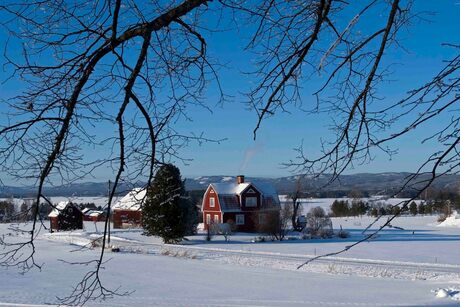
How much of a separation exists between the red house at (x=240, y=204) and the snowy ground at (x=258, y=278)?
1293 centimetres

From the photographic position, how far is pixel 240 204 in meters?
49.5

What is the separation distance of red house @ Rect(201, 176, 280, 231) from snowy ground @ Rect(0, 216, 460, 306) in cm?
1293

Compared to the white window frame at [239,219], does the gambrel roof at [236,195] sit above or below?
above

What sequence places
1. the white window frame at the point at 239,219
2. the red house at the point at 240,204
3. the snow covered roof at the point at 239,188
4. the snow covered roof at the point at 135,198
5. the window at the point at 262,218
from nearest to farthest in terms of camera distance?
the snow covered roof at the point at 135,198 < the window at the point at 262,218 < the red house at the point at 240,204 < the white window frame at the point at 239,219 < the snow covered roof at the point at 239,188

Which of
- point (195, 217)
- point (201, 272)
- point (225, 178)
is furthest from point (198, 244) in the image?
point (225, 178)

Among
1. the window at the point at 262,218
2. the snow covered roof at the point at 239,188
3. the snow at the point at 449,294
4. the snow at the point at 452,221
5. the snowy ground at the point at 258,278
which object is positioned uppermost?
the snow covered roof at the point at 239,188

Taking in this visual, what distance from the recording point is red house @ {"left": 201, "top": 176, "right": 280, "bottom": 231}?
1943 inches

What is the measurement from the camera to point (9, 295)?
17344 millimetres

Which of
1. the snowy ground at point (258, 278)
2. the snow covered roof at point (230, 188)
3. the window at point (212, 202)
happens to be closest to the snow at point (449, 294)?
the snowy ground at point (258, 278)

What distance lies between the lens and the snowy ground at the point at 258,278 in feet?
54.1

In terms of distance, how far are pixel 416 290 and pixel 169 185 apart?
53.8 ft

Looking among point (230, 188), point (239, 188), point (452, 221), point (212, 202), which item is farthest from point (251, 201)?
point (452, 221)

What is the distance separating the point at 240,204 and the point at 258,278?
2767cm

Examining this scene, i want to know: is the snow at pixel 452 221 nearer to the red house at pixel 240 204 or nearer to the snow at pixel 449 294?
the red house at pixel 240 204
